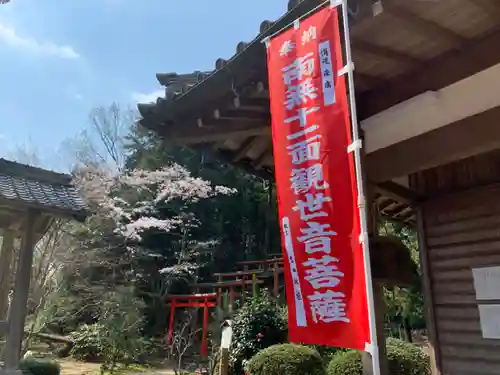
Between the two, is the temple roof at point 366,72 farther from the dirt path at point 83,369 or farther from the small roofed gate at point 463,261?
the dirt path at point 83,369

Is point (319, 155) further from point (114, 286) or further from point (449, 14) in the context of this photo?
point (114, 286)

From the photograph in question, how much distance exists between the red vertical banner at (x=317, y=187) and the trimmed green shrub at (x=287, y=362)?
4.92 meters

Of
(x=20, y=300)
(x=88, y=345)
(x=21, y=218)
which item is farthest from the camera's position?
(x=88, y=345)

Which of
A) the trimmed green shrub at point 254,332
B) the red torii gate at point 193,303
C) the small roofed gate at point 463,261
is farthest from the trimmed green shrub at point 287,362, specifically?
the red torii gate at point 193,303

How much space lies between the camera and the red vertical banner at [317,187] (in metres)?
2.22

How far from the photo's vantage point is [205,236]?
20641mm

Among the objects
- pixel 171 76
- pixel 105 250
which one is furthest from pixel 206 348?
pixel 171 76

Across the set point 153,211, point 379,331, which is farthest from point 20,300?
point 153,211

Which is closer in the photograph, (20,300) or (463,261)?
(463,261)

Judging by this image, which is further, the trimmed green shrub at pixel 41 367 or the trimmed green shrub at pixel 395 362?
the trimmed green shrub at pixel 41 367

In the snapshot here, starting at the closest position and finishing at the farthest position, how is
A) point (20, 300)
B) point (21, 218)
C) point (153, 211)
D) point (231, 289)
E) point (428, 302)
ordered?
point (428, 302) < point (20, 300) < point (21, 218) < point (231, 289) < point (153, 211)

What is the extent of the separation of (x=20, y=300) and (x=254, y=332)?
5806mm

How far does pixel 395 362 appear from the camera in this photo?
7.14 m

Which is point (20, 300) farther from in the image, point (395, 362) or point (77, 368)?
point (77, 368)
